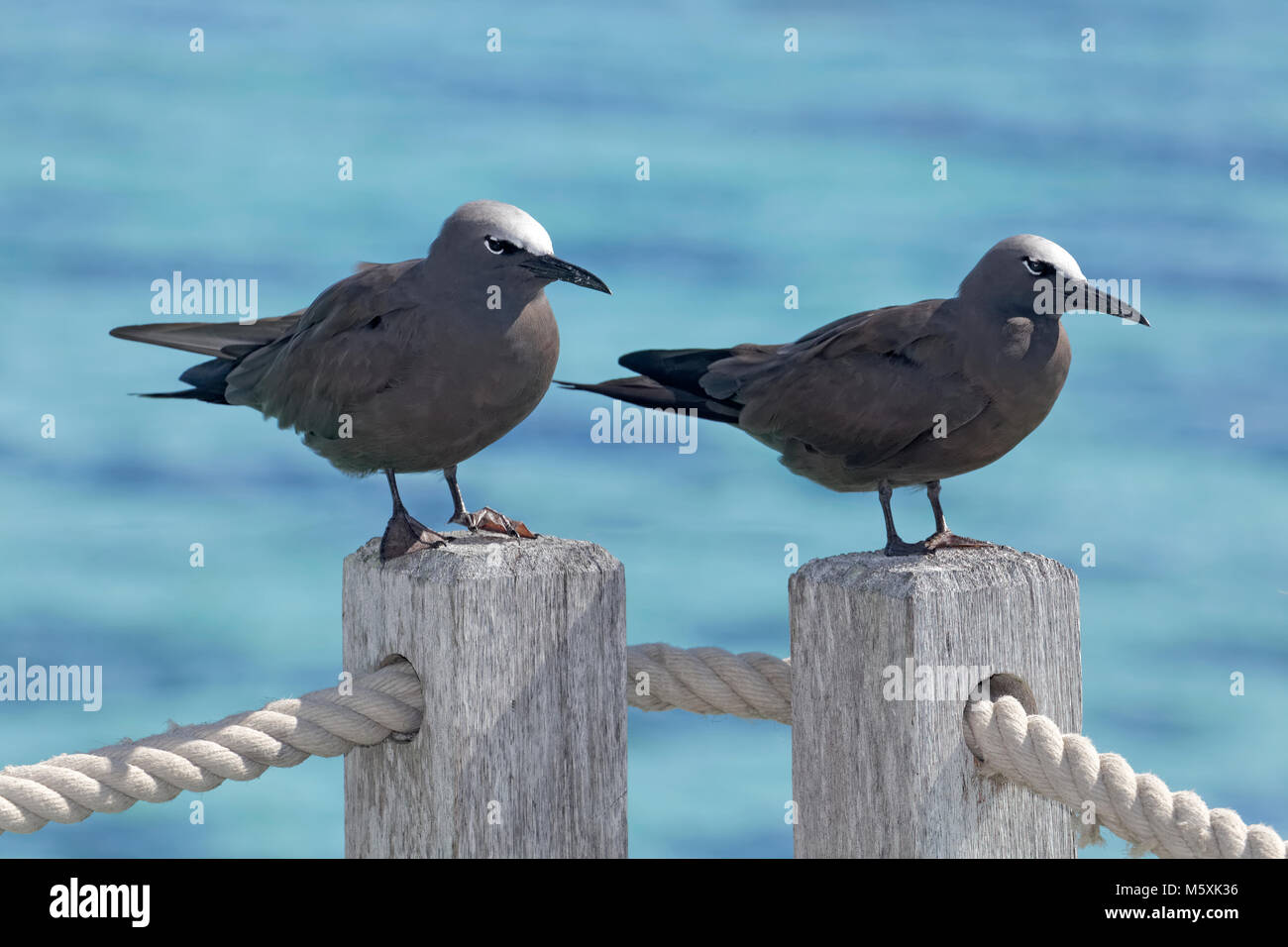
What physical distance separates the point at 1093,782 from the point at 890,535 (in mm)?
1060

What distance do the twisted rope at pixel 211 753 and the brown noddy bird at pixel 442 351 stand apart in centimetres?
46

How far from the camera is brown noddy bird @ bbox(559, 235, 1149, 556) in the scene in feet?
13.2

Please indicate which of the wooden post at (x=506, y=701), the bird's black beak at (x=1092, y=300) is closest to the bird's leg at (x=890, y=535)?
the bird's black beak at (x=1092, y=300)

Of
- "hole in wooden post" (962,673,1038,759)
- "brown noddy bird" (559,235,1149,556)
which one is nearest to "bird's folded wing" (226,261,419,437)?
"brown noddy bird" (559,235,1149,556)

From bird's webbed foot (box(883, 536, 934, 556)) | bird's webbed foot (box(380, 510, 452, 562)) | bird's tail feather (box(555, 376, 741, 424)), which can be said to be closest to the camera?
bird's webbed foot (box(380, 510, 452, 562))

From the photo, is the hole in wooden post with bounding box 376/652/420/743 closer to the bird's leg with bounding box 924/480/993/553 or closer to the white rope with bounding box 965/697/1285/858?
the white rope with bounding box 965/697/1285/858

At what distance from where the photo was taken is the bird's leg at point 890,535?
12.8 feet

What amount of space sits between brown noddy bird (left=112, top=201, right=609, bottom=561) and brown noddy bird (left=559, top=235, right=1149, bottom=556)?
521 mm

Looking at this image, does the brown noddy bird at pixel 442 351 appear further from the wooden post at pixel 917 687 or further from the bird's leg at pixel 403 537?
the wooden post at pixel 917 687
